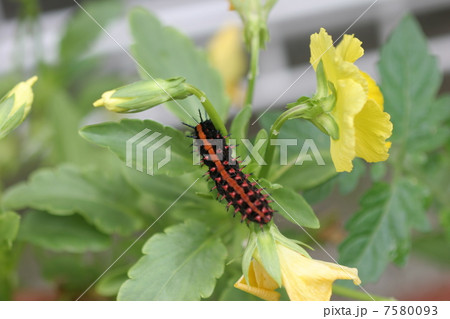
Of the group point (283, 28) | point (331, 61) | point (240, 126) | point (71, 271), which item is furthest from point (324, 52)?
point (283, 28)

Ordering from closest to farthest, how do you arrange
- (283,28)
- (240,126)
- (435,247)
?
(240,126)
(435,247)
(283,28)

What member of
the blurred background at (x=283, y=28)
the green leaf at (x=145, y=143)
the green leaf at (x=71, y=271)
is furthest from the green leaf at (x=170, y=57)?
the blurred background at (x=283, y=28)

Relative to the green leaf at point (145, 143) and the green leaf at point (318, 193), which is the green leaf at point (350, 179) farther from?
the green leaf at point (145, 143)

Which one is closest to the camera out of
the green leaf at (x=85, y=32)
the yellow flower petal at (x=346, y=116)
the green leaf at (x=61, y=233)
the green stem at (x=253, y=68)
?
the yellow flower petal at (x=346, y=116)

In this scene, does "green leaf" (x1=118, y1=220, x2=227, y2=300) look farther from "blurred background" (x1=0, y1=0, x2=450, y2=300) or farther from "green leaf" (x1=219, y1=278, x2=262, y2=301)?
"blurred background" (x1=0, y1=0, x2=450, y2=300)

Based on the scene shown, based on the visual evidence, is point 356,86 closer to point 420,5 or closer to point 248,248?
point 248,248

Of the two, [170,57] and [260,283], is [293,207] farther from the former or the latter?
[170,57]
